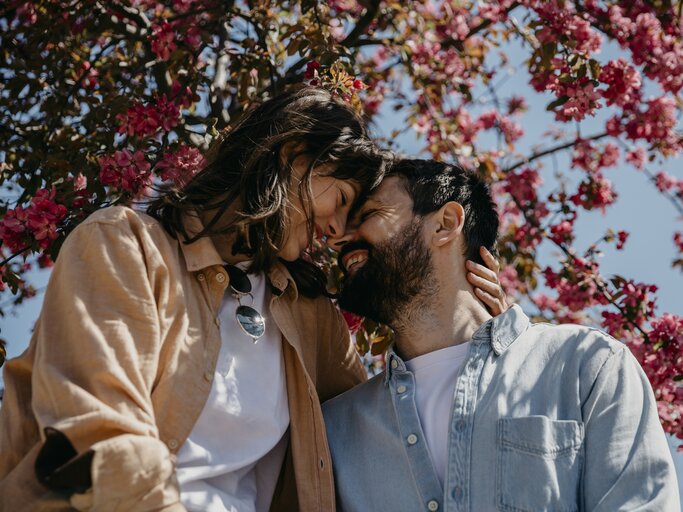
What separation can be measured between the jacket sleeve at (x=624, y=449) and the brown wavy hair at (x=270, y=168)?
1.01 metres

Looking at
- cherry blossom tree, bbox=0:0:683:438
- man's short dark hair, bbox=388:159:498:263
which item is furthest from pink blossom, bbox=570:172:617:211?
man's short dark hair, bbox=388:159:498:263

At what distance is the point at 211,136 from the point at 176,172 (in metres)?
0.19

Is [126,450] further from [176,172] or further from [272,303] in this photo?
[176,172]

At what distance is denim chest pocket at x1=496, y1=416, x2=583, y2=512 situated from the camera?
235 cm

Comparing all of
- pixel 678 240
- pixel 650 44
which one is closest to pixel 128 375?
pixel 650 44

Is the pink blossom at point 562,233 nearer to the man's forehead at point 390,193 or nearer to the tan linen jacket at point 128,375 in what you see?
the man's forehead at point 390,193

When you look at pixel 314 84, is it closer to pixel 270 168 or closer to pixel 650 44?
pixel 270 168

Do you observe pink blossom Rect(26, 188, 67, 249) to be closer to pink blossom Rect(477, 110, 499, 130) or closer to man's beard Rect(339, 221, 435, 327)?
man's beard Rect(339, 221, 435, 327)

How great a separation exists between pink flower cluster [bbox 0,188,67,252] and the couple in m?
0.55

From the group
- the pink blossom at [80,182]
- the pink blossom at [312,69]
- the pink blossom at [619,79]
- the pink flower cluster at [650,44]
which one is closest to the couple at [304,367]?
the pink blossom at [312,69]

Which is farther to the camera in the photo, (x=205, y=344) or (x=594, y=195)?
(x=594, y=195)

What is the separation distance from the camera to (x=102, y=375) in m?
2.04

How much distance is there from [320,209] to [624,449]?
116cm

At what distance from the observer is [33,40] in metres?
4.09
